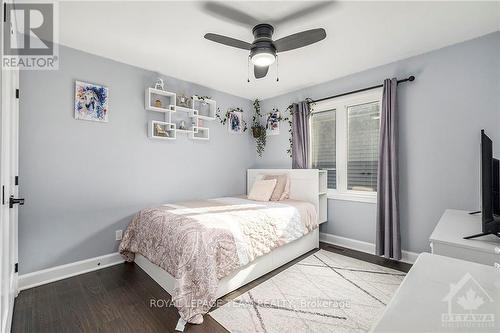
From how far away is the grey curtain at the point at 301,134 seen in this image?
12.4 feet

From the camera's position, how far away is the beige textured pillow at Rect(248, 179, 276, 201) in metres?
3.51

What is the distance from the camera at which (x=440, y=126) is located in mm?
2656

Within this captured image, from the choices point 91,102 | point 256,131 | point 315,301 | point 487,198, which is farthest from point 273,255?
point 91,102

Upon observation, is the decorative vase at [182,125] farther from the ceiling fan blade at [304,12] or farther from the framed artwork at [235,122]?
the ceiling fan blade at [304,12]

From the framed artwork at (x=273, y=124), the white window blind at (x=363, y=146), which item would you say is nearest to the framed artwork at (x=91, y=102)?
the framed artwork at (x=273, y=124)

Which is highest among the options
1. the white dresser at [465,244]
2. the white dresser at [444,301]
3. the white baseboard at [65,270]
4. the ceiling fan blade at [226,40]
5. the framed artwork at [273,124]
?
the ceiling fan blade at [226,40]

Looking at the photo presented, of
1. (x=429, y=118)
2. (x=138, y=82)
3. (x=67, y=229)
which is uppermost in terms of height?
(x=138, y=82)

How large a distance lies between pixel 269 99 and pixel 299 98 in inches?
26.9

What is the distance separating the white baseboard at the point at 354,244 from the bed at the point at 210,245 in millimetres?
444

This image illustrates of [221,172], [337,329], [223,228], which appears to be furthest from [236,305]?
[221,172]

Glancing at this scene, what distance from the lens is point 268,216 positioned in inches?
104

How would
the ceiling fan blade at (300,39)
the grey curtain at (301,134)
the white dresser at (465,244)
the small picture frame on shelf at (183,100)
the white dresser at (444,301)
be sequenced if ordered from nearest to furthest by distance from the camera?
the white dresser at (444,301)
the white dresser at (465,244)
the ceiling fan blade at (300,39)
the small picture frame on shelf at (183,100)
the grey curtain at (301,134)

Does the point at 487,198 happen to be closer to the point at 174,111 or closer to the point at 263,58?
the point at 263,58

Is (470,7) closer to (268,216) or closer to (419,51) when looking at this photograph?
(419,51)
